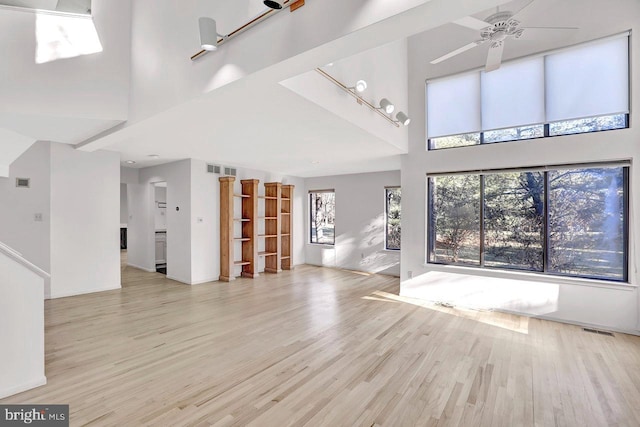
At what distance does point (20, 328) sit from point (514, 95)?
6.24 m

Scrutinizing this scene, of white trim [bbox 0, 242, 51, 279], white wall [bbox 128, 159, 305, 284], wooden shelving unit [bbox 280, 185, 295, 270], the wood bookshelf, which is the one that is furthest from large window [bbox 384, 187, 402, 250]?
white trim [bbox 0, 242, 51, 279]

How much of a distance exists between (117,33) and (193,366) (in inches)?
158

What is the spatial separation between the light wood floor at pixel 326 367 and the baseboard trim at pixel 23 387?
0.23 ft

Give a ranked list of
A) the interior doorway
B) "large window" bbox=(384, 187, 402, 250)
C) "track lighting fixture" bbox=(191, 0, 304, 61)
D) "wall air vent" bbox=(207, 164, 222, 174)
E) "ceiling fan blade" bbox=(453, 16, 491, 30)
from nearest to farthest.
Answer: "track lighting fixture" bbox=(191, 0, 304, 61) < "ceiling fan blade" bbox=(453, 16, 491, 30) < "wall air vent" bbox=(207, 164, 222, 174) < "large window" bbox=(384, 187, 402, 250) < the interior doorway

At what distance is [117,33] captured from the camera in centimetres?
374

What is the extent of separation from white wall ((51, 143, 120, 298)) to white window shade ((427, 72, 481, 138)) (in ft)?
19.0

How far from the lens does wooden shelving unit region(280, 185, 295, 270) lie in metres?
7.84

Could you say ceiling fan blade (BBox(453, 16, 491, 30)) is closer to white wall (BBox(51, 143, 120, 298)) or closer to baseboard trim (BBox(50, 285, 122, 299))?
white wall (BBox(51, 143, 120, 298))

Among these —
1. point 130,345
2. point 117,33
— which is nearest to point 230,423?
point 130,345

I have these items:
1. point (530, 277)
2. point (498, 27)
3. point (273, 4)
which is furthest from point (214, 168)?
point (530, 277)

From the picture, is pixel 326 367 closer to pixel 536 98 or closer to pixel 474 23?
pixel 474 23

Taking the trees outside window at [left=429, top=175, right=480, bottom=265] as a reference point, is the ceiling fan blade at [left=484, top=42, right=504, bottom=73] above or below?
above

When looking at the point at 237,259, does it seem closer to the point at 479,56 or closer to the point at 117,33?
Result: the point at 117,33

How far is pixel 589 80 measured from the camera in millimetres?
3971
